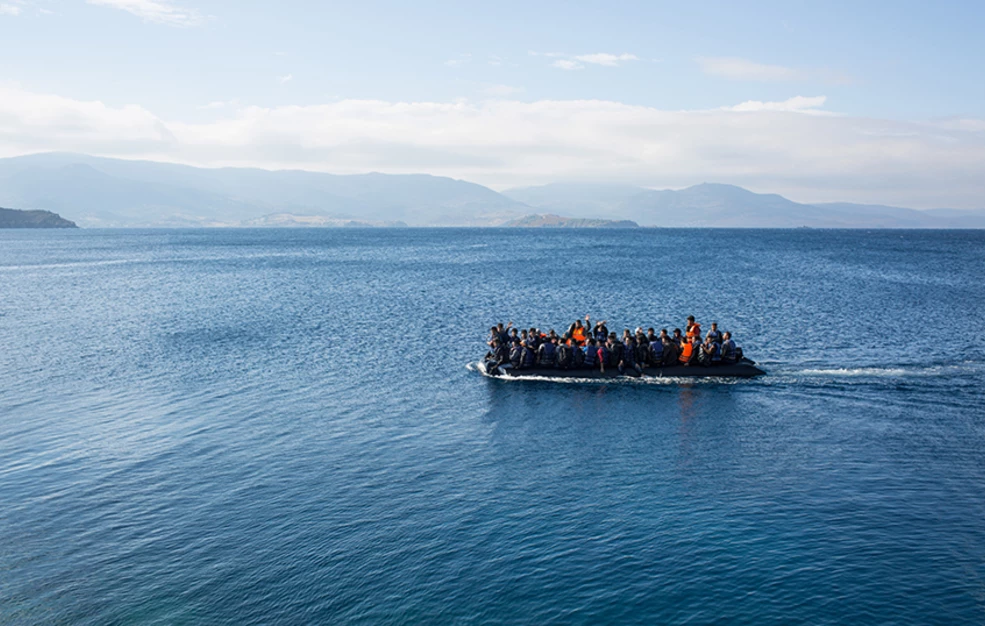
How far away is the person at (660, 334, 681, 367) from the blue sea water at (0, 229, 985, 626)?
1846mm

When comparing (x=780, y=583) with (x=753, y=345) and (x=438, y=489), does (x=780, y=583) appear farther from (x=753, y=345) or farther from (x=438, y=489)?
(x=753, y=345)

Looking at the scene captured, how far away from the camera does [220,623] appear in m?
18.4

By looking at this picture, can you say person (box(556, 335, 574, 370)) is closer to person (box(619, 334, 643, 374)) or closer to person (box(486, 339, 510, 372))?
person (box(619, 334, 643, 374))

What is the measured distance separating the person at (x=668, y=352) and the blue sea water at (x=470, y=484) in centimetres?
185

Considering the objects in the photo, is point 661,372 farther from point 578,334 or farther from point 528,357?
point 528,357

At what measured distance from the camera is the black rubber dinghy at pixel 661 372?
41.1 meters

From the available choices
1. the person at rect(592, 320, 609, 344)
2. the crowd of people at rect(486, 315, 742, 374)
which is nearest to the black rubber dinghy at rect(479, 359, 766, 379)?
the crowd of people at rect(486, 315, 742, 374)

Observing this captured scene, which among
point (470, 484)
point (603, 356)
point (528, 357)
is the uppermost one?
point (603, 356)

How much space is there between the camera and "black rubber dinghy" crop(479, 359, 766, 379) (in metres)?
41.1

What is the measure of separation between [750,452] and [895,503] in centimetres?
598

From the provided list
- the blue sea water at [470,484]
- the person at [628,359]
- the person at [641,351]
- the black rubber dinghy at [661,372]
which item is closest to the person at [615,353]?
the person at [628,359]

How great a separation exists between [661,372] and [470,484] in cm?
1840

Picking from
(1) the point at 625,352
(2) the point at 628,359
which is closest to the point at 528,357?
(1) the point at 625,352

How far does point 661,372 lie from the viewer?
41406 mm
